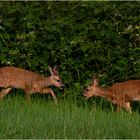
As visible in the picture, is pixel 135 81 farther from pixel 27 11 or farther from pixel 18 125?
pixel 18 125

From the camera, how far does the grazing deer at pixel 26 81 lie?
1403cm

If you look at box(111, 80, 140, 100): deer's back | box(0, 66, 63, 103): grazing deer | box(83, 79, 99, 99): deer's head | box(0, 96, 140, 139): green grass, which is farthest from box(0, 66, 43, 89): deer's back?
box(0, 96, 140, 139): green grass

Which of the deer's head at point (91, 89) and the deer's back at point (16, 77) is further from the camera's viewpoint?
the deer's back at point (16, 77)

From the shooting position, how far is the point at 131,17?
12.6m

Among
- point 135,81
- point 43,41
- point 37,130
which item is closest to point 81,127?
A: point 37,130

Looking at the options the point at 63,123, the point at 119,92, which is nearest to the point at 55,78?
the point at 119,92

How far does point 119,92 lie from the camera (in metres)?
13.2

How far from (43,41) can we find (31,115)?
12.4 ft

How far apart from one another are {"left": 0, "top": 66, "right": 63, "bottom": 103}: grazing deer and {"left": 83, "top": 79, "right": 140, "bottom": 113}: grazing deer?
72cm

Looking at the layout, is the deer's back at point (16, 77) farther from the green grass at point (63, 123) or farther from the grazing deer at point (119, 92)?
the green grass at point (63, 123)

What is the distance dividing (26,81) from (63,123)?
5.32 meters

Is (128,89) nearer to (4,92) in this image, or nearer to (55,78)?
(55,78)

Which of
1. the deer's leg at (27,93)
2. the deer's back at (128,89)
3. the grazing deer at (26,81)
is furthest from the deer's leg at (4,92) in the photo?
the deer's back at (128,89)

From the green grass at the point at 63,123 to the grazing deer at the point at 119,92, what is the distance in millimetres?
1656
